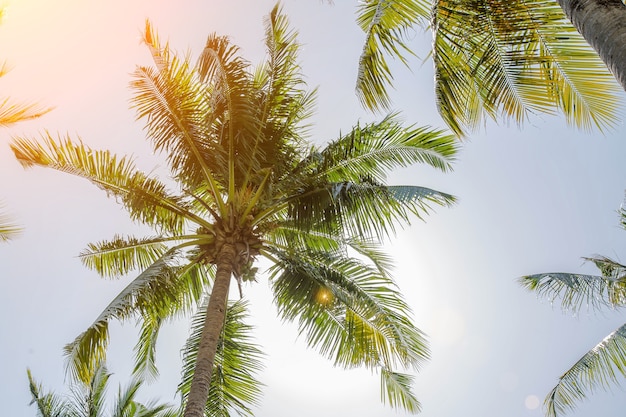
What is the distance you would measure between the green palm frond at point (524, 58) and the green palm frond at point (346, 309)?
3.76 meters

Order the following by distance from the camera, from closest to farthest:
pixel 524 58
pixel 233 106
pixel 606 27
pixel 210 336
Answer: pixel 606 27
pixel 524 58
pixel 210 336
pixel 233 106

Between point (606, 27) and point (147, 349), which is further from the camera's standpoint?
point (147, 349)

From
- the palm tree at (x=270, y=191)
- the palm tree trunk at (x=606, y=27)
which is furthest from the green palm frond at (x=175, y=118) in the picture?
the palm tree trunk at (x=606, y=27)

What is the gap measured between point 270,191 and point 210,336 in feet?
8.10

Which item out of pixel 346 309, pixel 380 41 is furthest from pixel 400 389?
pixel 380 41

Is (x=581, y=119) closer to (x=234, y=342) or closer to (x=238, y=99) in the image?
(x=238, y=99)

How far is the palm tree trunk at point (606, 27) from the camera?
292 centimetres

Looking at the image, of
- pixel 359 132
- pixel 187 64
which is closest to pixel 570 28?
pixel 359 132

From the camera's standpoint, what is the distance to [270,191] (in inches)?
324

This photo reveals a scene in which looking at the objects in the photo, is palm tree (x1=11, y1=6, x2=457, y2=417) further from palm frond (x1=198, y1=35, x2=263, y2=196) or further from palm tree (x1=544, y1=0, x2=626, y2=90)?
palm tree (x1=544, y1=0, x2=626, y2=90)

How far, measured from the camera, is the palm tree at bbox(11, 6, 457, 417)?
815cm

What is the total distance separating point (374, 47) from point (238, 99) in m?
2.65

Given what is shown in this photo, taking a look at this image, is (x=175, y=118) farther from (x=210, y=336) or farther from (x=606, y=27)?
(x=606, y=27)

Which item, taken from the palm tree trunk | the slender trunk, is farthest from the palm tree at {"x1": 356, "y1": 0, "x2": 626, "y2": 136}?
the slender trunk
